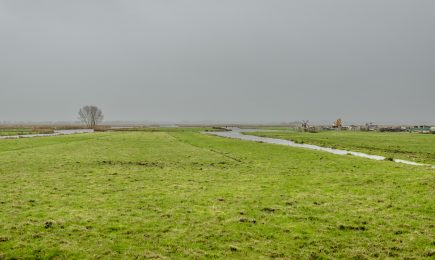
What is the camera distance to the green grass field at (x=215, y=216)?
438 inches

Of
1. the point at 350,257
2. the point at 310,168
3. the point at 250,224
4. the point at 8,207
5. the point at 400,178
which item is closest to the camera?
the point at 350,257

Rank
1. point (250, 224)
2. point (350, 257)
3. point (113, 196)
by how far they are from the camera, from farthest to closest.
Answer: point (113, 196) < point (250, 224) < point (350, 257)

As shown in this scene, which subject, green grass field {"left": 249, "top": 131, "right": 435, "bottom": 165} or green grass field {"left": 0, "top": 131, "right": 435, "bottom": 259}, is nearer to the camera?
green grass field {"left": 0, "top": 131, "right": 435, "bottom": 259}

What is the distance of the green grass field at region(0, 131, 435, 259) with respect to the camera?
438 inches

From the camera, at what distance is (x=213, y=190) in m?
20.4

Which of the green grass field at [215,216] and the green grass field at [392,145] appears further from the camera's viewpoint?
the green grass field at [392,145]

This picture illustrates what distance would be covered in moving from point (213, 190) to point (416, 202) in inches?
434

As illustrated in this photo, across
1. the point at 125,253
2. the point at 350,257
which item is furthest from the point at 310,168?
the point at 125,253

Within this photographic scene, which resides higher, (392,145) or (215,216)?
(392,145)

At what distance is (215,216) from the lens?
579 inches

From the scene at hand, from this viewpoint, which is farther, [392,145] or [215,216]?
[392,145]

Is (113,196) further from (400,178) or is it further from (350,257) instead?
(400,178)

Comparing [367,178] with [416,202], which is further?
[367,178]

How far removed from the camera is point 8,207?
Answer: 622 inches
